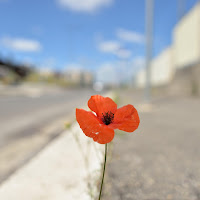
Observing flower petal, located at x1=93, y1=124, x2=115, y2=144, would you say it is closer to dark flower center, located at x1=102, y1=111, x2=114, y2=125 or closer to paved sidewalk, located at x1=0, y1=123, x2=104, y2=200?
dark flower center, located at x1=102, y1=111, x2=114, y2=125

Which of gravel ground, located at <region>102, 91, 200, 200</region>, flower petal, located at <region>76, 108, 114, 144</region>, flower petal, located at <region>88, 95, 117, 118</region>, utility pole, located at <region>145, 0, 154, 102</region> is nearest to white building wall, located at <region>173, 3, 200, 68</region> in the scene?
utility pole, located at <region>145, 0, 154, 102</region>

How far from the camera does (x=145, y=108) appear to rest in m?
9.52

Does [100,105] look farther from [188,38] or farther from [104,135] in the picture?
[188,38]

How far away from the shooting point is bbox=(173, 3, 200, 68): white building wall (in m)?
17.9

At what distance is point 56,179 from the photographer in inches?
87.9

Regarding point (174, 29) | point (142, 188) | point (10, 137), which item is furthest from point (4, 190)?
point (174, 29)

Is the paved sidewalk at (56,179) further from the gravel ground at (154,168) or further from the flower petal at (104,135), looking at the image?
the flower petal at (104,135)

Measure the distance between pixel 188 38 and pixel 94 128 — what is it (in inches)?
838

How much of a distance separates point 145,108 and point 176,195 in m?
7.63

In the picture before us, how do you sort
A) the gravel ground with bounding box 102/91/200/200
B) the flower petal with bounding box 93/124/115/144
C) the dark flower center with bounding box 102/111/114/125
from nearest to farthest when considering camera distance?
the flower petal with bounding box 93/124/115/144
the dark flower center with bounding box 102/111/114/125
the gravel ground with bounding box 102/91/200/200

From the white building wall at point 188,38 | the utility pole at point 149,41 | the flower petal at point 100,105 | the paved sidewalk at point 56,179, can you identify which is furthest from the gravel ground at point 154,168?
the white building wall at point 188,38

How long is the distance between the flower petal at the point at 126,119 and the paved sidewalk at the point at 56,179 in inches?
19.2

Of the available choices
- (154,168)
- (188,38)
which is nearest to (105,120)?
(154,168)

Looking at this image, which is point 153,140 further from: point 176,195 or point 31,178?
point 31,178
